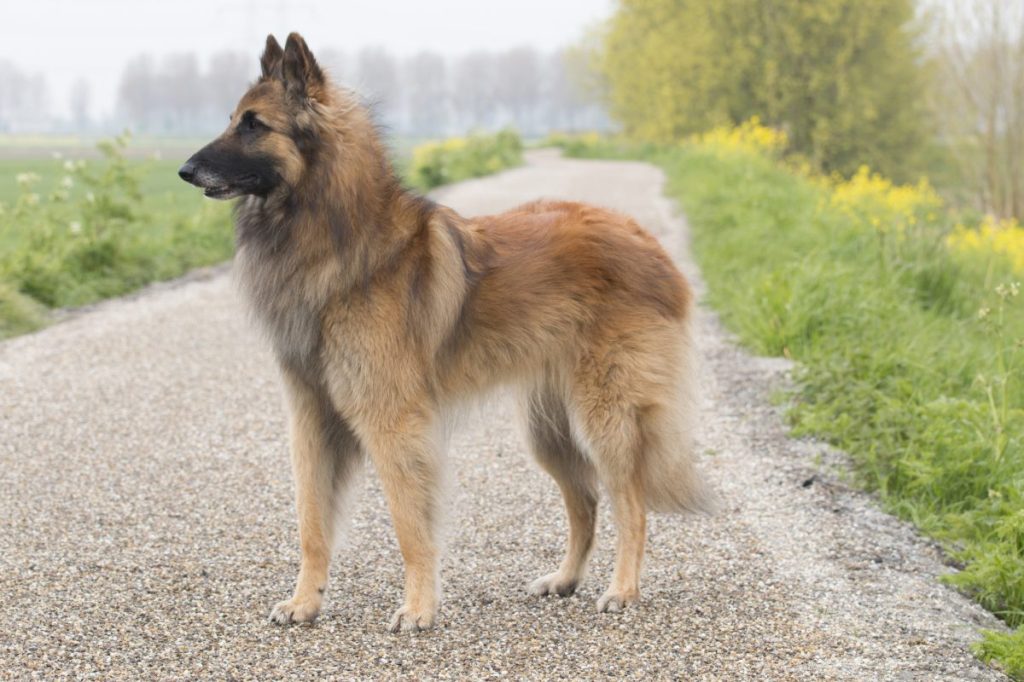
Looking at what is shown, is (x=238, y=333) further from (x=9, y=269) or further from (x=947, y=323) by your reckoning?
(x=947, y=323)

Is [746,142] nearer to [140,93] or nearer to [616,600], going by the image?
[616,600]

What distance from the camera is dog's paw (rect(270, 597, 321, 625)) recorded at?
162 inches

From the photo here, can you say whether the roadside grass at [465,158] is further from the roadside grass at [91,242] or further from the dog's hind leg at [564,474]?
the dog's hind leg at [564,474]

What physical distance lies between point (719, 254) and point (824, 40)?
69.2 feet

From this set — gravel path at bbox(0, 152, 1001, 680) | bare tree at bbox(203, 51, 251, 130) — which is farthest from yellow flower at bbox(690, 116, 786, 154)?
bare tree at bbox(203, 51, 251, 130)

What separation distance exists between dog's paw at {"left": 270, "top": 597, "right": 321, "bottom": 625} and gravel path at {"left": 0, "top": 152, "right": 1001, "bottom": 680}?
0.06 meters

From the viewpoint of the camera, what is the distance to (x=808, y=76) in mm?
31516

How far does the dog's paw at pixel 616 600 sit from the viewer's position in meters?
4.30

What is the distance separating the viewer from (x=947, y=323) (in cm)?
867

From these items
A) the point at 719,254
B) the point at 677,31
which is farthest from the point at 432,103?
the point at 719,254

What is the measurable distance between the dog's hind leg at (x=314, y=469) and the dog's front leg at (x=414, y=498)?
27cm

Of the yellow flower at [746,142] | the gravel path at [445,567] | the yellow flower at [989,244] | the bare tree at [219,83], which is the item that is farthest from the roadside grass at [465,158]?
Answer: the bare tree at [219,83]

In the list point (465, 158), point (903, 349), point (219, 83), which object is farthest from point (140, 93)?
point (903, 349)

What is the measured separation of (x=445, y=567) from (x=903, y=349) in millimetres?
3876
